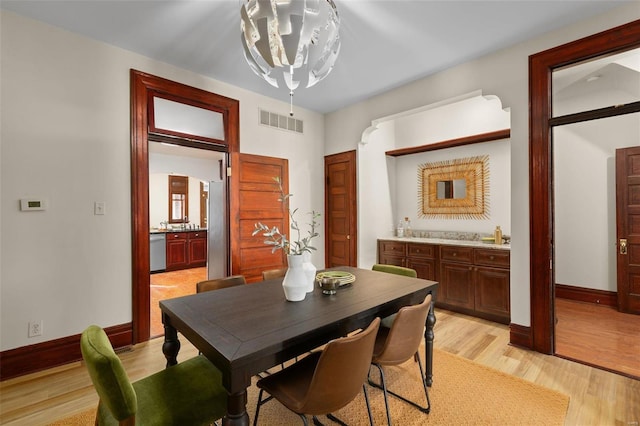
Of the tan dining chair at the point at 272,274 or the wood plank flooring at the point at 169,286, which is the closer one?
the tan dining chair at the point at 272,274

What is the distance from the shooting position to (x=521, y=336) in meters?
2.83

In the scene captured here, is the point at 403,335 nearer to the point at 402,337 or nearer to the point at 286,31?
the point at 402,337

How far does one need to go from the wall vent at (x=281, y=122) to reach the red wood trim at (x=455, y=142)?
1.52 metres

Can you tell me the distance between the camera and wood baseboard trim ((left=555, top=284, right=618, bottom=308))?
3.79 meters

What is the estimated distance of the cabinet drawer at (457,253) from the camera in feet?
11.8

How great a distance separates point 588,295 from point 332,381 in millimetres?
4431

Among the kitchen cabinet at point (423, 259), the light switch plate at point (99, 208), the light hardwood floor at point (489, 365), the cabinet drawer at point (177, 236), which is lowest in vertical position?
the light hardwood floor at point (489, 365)

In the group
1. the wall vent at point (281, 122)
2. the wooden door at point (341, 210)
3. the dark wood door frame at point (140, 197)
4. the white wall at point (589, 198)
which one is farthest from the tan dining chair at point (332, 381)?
the white wall at point (589, 198)

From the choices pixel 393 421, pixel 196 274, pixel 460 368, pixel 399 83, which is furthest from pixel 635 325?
pixel 196 274

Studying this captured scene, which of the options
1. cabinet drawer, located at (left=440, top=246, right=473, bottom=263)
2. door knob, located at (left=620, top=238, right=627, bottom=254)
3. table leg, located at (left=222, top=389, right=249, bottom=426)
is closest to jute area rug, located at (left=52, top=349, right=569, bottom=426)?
table leg, located at (left=222, top=389, right=249, bottom=426)

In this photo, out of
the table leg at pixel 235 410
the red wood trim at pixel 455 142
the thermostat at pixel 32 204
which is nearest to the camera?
the table leg at pixel 235 410

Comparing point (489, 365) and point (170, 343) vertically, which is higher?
point (170, 343)

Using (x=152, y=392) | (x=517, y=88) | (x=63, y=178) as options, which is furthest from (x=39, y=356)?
(x=517, y=88)

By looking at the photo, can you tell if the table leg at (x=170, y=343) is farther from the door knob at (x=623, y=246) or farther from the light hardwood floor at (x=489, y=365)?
the door knob at (x=623, y=246)
